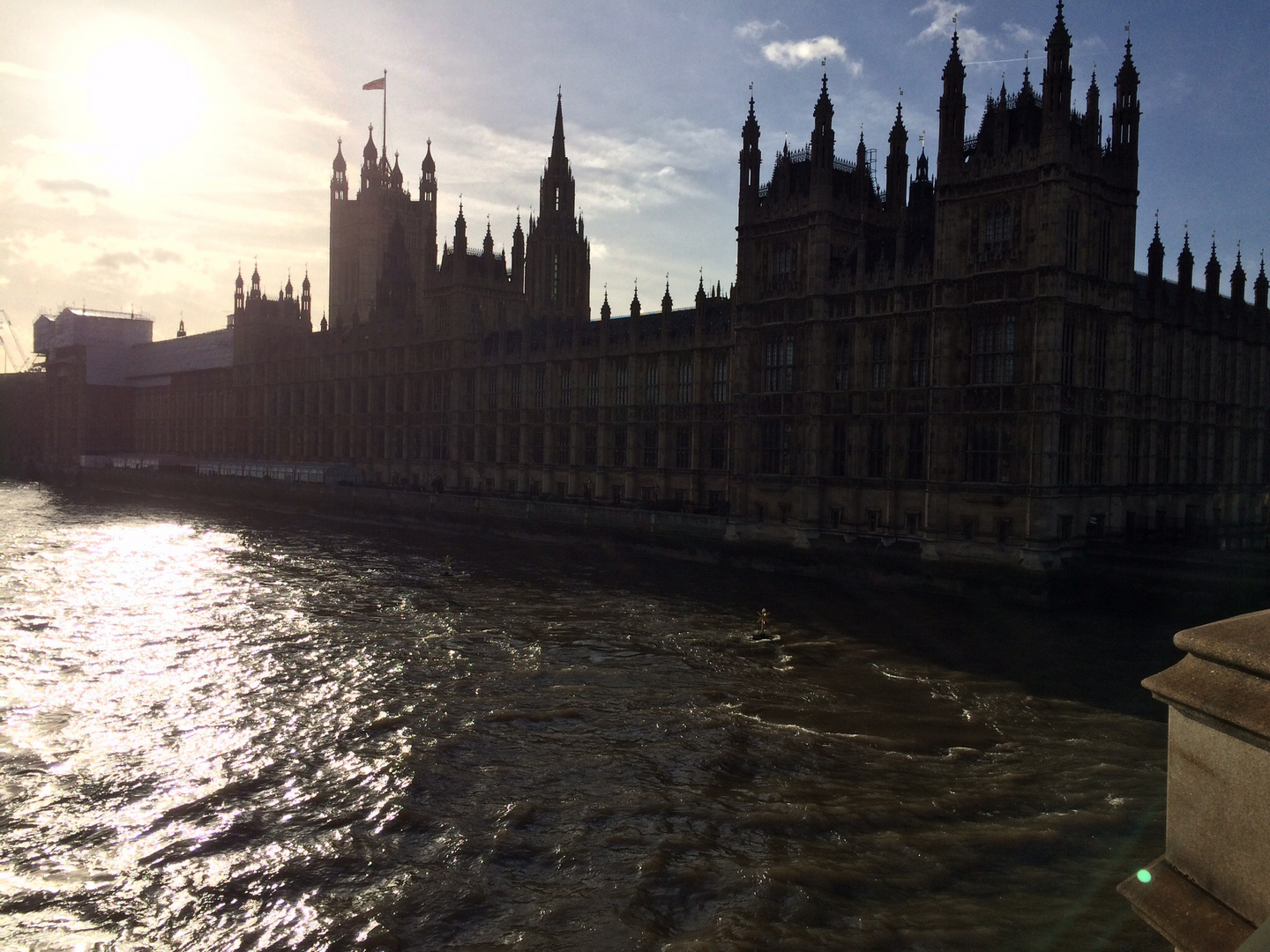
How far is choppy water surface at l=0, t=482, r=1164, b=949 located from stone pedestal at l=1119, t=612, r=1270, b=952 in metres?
9.73

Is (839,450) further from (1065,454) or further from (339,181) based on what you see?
(339,181)

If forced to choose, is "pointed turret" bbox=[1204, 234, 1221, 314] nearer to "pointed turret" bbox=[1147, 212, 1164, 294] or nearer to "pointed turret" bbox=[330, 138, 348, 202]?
"pointed turret" bbox=[1147, 212, 1164, 294]

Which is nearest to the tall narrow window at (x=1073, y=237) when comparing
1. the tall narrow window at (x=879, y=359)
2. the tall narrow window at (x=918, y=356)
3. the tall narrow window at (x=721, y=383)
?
the tall narrow window at (x=918, y=356)

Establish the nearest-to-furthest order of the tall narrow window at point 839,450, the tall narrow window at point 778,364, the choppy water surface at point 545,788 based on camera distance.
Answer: the choppy water surface at point 545,788, the tall narrow window at point 839,450, the tall narrow window at point 778,364

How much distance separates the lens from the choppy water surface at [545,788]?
12.7 meters

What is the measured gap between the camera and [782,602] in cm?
3778

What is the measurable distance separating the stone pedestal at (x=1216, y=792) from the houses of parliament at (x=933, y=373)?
37956 mm

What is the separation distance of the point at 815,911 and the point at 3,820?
45.2 ft

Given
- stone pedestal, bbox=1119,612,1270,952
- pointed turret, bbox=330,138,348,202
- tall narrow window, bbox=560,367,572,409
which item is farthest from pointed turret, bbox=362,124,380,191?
stone pedestal, bbox=1119,612,1270,952

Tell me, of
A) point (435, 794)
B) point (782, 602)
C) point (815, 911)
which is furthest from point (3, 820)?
point (782, 602)

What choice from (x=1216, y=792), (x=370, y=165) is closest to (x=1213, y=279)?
(x=1216, y=792)

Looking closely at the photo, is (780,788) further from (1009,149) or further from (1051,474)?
(1009,149)

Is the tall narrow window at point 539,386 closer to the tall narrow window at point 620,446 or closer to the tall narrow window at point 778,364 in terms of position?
the tall narrow window at point 620,446

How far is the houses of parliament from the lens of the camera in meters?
39.9
